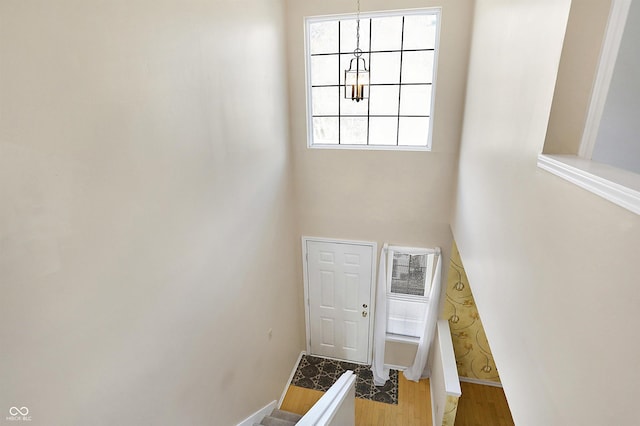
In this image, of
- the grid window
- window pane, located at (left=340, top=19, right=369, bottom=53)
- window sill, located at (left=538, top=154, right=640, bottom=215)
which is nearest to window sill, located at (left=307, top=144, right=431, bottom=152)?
the grid window

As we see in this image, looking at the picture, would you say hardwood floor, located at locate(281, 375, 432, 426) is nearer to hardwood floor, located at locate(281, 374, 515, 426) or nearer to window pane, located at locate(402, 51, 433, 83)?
hardwood floor, located at locate(281, 374, 515, 426)

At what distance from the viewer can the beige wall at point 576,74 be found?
130 cm

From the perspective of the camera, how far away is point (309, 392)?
15.1 ft

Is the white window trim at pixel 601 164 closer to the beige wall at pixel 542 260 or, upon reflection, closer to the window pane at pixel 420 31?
Answer: the beige wall at pixel 542 260

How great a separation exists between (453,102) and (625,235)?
3.16 metres

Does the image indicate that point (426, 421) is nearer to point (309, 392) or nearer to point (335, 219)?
point (309, 392)

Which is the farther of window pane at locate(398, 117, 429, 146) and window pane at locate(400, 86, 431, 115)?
window pane at locate(398, 117, 429, 146)

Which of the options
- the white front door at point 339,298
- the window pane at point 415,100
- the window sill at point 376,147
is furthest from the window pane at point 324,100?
the white front door at point 339,298

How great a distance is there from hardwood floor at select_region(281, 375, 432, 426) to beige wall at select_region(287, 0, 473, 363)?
1.98m

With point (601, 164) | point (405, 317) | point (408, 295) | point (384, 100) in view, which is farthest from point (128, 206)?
point (405, 317)

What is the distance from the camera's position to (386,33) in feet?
12.6

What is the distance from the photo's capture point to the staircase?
3456mm

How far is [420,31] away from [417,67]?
37cm

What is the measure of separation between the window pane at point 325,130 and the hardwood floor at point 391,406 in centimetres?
338
